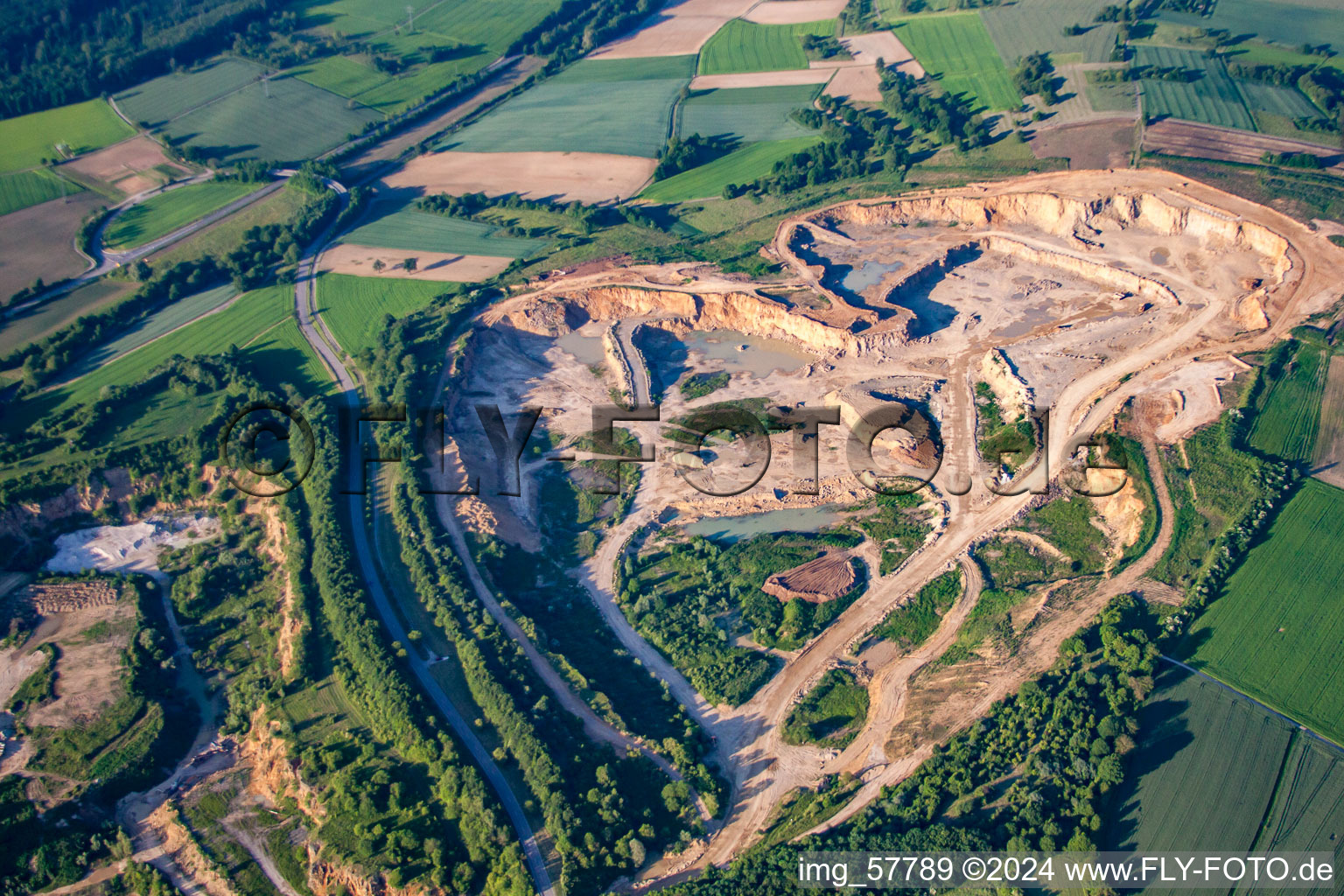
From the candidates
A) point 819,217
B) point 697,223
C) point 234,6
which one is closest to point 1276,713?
point 819,217

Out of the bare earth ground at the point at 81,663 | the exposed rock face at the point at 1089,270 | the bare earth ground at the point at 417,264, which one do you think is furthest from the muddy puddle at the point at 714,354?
the bare earth ground at the point at 81,663

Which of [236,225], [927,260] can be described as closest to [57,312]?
[236,225]

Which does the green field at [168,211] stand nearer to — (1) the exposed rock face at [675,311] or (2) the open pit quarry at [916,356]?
(2) the open pit quarry at [916,356]

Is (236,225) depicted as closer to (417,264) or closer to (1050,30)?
(417,264)

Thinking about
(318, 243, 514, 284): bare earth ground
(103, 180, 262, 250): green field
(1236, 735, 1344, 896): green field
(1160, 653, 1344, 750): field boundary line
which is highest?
(103, 180, 262, 250): green field

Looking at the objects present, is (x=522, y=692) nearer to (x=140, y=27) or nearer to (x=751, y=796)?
(x=751, y=796)

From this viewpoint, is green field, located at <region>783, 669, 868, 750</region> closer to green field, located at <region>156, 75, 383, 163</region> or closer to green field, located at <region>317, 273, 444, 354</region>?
green field, located at <region>317, 273, 444, 354</region>

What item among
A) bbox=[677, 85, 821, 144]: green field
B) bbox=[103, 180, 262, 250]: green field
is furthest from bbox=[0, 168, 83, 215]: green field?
bbox=[677, 85, 821, 144]: green field
